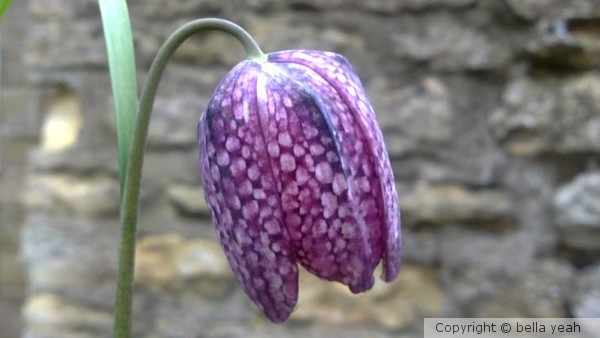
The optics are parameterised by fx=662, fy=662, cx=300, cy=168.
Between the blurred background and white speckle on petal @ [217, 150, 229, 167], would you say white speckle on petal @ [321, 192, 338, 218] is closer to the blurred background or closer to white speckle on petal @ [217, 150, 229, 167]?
white speckle on petal @ [217, 150, 229, 167]

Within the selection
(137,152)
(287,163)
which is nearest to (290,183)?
(287,163)

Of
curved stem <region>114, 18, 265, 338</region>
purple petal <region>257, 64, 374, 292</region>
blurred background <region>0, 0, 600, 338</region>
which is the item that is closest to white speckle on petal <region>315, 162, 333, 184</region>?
purple petal <region>257, 64, 374, 292</region>

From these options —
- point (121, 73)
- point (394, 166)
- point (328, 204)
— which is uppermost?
point (121, 73)

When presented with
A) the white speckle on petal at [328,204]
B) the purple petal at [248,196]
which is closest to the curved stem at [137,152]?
the purple petal at [248,196]

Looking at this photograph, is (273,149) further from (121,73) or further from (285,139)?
(121,73)

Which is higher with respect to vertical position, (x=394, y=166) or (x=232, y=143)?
(x=232, y=143)

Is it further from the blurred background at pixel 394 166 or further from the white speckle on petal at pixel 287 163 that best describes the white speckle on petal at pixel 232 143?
the blurred background at pixel 394 166
